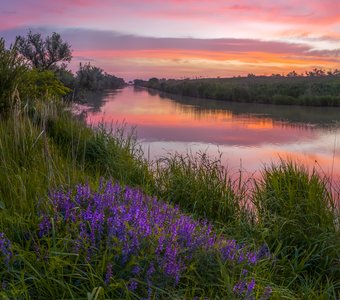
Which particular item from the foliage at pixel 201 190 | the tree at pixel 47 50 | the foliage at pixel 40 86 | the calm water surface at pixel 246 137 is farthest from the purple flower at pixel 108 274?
the tree at pixel 47 50

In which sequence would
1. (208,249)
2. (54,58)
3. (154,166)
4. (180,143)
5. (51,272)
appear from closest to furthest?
(51,272) → (208,249) → (154,166) → (180,143) → (54,58)

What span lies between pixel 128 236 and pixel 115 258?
163 millimetres

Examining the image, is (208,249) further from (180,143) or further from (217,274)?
(180,143)

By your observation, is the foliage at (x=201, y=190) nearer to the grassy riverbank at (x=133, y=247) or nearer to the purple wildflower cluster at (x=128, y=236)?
the grassy riverbank at (x=133, y=247)

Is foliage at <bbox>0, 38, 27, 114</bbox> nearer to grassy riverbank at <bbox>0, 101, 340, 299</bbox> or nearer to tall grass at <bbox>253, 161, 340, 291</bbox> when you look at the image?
grassy riverbank at <bbox>0, 101, 340, 299</bbox>

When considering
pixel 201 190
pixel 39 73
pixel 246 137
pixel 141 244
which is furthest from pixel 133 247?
pixel 246 137

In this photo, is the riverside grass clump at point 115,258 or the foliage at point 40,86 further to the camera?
the foliage at point 40,86

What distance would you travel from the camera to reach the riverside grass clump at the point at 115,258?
2629mm

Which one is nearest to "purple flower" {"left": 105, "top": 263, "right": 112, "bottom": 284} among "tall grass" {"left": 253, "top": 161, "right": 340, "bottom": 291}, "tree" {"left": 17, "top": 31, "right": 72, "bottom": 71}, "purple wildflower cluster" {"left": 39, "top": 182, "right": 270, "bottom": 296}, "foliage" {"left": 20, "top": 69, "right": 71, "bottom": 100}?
"purple wildflower cluster" {"left": 39, "top": 182, "right": 270, "bottom": 296}

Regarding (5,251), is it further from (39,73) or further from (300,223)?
(39,73)

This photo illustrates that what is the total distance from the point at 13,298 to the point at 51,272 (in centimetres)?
27

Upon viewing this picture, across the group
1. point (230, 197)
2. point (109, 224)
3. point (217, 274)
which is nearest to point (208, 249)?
point (217, 274)

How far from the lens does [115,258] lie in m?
2.77

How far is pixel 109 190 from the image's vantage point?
3.68 metres
